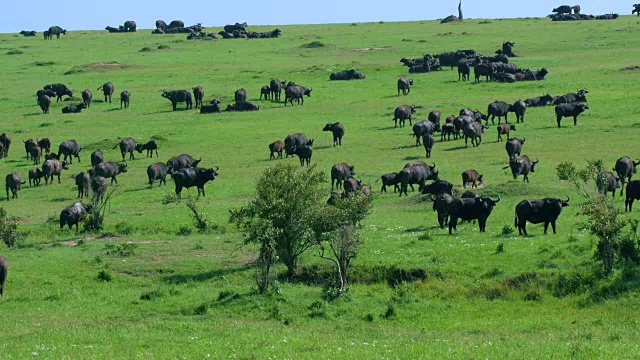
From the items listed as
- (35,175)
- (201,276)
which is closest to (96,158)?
(35,175)

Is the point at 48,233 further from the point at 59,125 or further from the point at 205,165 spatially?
the point at 59,125

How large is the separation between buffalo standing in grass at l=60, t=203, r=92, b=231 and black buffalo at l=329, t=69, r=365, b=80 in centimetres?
4307

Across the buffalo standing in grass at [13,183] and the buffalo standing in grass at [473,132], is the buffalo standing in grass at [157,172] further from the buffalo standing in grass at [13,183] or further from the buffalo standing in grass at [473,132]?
the buffalo standing in grass at [473,132]

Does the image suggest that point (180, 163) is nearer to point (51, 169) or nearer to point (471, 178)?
point (51, 169)

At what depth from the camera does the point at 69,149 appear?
53219 mm

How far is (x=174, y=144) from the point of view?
56.2m

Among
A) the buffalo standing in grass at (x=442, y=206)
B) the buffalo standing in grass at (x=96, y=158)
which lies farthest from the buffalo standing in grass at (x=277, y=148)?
the buffalo standing in grass at (x=442, y=206)

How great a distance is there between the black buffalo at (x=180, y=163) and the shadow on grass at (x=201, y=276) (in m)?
18.1

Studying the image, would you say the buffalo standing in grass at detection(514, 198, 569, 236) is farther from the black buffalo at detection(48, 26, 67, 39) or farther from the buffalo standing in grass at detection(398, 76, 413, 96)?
the black buffalo at detection(48, 26, 67, 39)

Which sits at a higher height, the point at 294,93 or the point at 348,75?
the point at 348,75

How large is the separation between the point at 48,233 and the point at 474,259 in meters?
17.7

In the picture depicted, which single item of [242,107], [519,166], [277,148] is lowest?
[519,166]

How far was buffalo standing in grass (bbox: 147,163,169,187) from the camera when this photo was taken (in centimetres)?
4622

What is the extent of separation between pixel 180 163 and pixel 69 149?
8.27 meters
